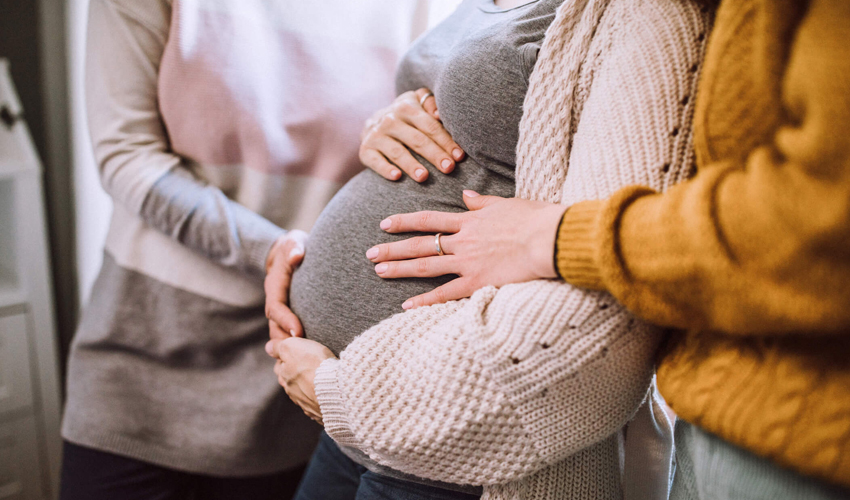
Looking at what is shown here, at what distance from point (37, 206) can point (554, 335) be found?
146cm

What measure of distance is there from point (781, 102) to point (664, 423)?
489mm

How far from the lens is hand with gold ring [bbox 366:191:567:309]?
0.55 m

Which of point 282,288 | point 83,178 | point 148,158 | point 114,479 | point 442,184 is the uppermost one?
point 442,184

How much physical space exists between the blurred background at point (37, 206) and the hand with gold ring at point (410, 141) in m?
0.46

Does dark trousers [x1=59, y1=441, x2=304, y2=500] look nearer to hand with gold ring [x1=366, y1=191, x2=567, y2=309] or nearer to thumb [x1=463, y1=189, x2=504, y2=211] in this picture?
hand with gold ring [x1=366, y1=191, x2=567, y2=309]

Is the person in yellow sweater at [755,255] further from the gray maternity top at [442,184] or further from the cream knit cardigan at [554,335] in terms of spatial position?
the gray maternity top at [442,184]

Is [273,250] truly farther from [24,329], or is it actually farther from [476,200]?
[24,329]

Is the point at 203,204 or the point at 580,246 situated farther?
the point at 203,204

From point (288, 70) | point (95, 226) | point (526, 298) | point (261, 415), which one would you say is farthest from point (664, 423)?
point (95, 226)

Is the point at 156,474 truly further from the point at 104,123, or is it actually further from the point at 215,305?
the point at 104,123

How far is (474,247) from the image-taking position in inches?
24.7

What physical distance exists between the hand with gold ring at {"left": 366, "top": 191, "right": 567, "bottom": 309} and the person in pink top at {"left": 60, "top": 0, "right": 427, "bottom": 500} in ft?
1.16

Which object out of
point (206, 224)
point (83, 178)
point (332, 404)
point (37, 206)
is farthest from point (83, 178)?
point (332, 404)

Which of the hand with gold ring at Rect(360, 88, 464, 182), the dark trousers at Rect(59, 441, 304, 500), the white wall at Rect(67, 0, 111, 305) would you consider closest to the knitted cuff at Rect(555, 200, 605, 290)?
the hand with gold ring at Rect(360, 88, 464, 182)
